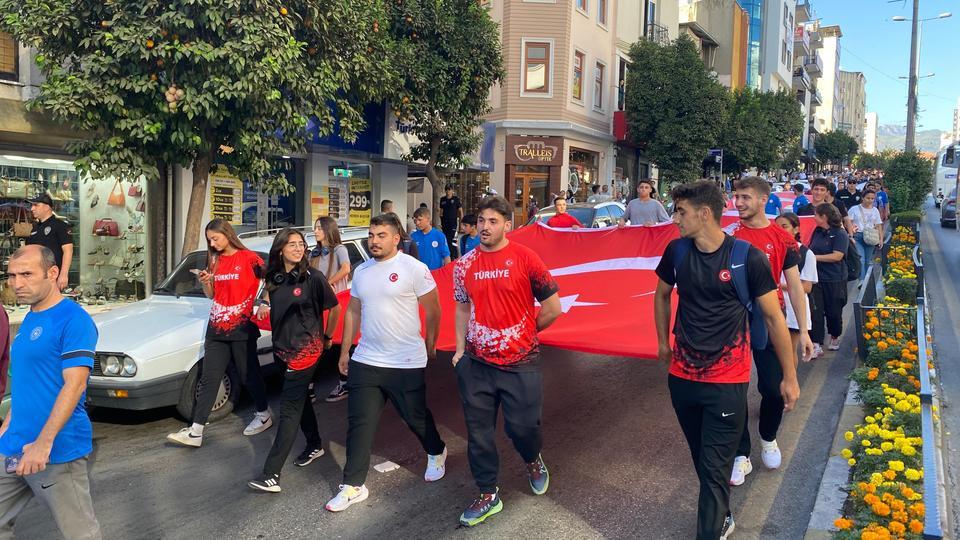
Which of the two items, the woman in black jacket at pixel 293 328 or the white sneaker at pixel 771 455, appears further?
the white sneaker at pixel 771 455

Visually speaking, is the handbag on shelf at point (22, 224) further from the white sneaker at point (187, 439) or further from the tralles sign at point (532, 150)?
the tralles sign at point (532, 150)

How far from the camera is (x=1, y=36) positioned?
10.9 m

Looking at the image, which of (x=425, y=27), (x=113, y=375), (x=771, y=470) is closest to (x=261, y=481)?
(x=113, y=375)

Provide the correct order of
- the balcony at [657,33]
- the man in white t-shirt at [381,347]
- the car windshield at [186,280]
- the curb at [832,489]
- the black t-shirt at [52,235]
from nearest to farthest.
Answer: the curb at [832,489]
the man in white t-shirt at [381,347]
the car windshield at [186,280]
the black t-shirt at [52,235]
the balcony at [657,33]

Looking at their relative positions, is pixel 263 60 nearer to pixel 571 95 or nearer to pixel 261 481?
pixel 261 481

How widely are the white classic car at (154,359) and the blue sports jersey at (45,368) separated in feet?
8.97

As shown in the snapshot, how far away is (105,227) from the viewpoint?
42.1ft

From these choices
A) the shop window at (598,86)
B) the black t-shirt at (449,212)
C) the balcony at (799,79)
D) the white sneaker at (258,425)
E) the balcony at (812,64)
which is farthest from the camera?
the balcony at (812,64)

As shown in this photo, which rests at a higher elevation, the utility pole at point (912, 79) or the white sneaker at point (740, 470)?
the utility pole at point (912, 79)

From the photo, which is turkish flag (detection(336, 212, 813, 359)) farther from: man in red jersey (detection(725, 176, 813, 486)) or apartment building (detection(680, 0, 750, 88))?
apartment building (detection(680, 0, 750, 88))

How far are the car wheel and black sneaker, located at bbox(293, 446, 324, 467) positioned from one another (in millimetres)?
956

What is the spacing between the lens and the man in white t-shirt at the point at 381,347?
4.84m

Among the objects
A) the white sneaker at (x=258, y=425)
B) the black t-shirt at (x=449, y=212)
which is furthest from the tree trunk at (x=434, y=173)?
the white sneaker at (x=258, y=425)

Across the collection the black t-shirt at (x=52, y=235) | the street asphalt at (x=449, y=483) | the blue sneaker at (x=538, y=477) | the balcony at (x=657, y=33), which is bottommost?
the street asphalt at (x=449, y=483)
